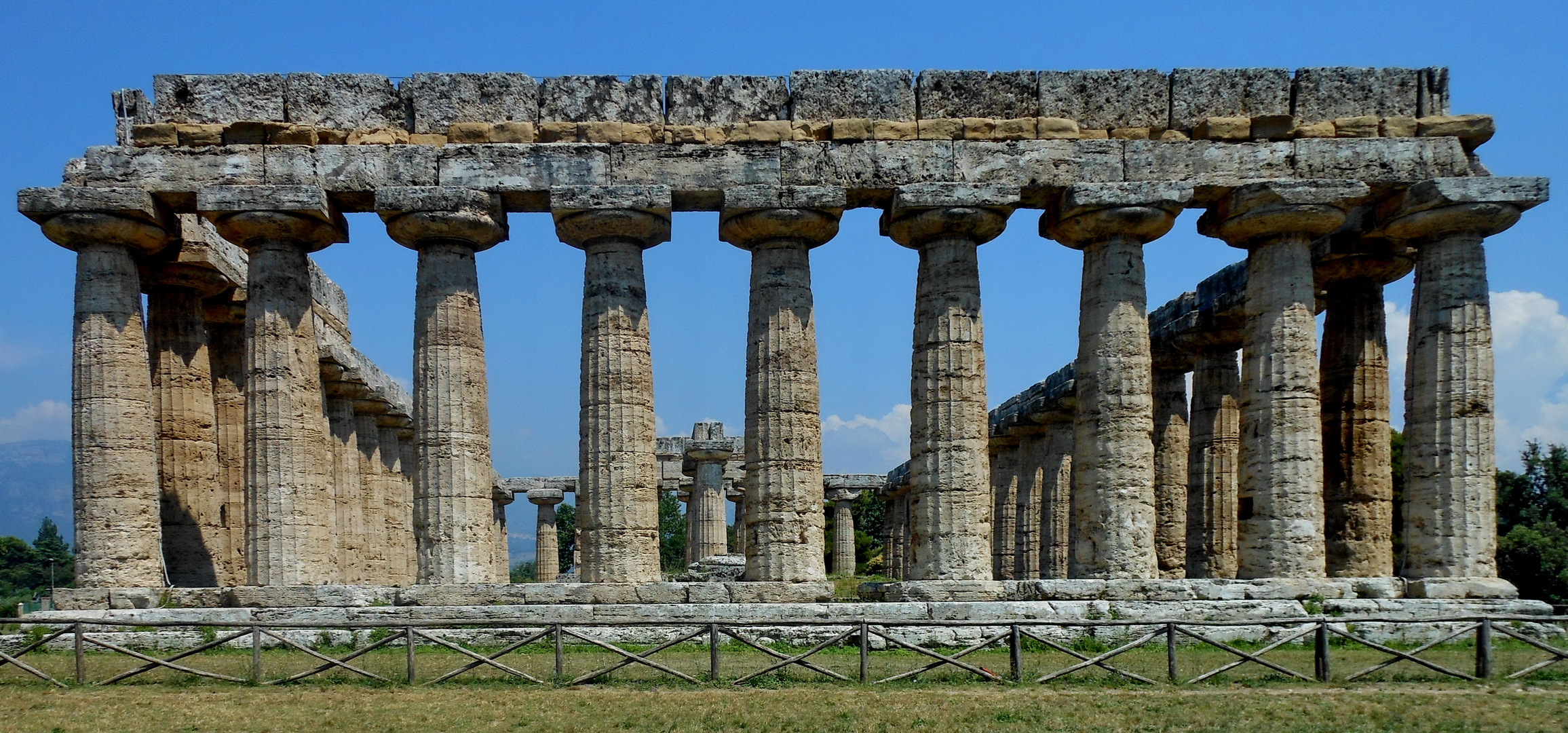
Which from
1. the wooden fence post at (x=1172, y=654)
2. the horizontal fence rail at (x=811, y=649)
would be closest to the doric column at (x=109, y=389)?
the horizontal fence rail at (x=811, y=649)

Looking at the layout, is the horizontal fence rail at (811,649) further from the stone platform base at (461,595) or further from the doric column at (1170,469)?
the doric column at (1170,469)

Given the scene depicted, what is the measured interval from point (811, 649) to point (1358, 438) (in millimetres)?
14456

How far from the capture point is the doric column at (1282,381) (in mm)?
23281

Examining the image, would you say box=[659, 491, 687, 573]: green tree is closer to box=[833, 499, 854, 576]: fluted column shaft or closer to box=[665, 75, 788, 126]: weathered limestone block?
box=[833, 499, 854, 576]: fluted column shaft

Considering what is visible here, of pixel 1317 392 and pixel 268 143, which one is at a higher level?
pixel 268 143

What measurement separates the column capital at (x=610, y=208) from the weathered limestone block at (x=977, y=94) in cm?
544

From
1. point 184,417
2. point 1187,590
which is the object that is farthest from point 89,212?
point 1187,590

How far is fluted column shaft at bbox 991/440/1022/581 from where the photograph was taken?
135 ft

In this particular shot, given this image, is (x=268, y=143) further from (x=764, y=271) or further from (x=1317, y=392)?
(x=1317, y=392)

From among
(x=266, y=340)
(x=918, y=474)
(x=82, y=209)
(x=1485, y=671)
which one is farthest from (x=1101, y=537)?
(x=82, y=209)

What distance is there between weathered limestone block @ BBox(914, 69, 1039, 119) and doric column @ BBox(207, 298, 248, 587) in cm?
1678

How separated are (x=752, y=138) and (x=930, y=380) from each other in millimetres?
5838

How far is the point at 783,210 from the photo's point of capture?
77.9 ft

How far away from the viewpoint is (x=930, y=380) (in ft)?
78.9
